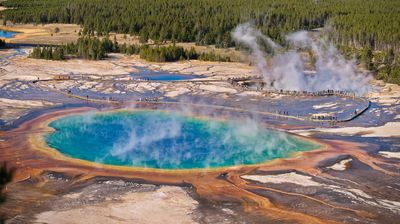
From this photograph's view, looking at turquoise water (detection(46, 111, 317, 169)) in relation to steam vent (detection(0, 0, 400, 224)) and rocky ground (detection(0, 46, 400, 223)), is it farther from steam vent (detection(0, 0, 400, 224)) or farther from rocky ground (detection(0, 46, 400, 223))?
rocky ground (detection(0, 46, 400, 223))

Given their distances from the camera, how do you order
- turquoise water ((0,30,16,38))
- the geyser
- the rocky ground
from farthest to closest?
turquoise water ((0,30,16,38)) < the geyser < the rocky ground

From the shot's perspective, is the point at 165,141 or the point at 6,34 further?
the point at 6,34

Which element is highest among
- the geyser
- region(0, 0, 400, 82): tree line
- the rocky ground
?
region(0, 0, 400, 82): tree line

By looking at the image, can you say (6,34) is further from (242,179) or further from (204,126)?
(242,179)

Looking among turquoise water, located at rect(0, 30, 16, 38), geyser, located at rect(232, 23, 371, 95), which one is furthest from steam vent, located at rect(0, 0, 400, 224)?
turquoise water, located at rect(0, 30, 16, 38)

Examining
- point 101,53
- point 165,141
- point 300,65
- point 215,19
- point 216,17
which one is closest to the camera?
point 165,141

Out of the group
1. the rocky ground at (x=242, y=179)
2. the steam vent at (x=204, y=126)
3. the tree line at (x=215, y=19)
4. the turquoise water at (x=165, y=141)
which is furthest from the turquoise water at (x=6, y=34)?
the turquoise water at (x=165, y=141)

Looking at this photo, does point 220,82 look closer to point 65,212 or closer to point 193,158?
point 193,158

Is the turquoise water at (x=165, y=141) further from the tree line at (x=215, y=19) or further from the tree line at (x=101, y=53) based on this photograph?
the tree line at (x=101, y=53)

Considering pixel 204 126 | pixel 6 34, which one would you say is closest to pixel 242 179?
pixel 204 126

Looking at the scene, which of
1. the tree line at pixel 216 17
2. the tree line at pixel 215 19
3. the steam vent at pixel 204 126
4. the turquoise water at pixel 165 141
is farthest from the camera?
the tree line at pixel 216 17
